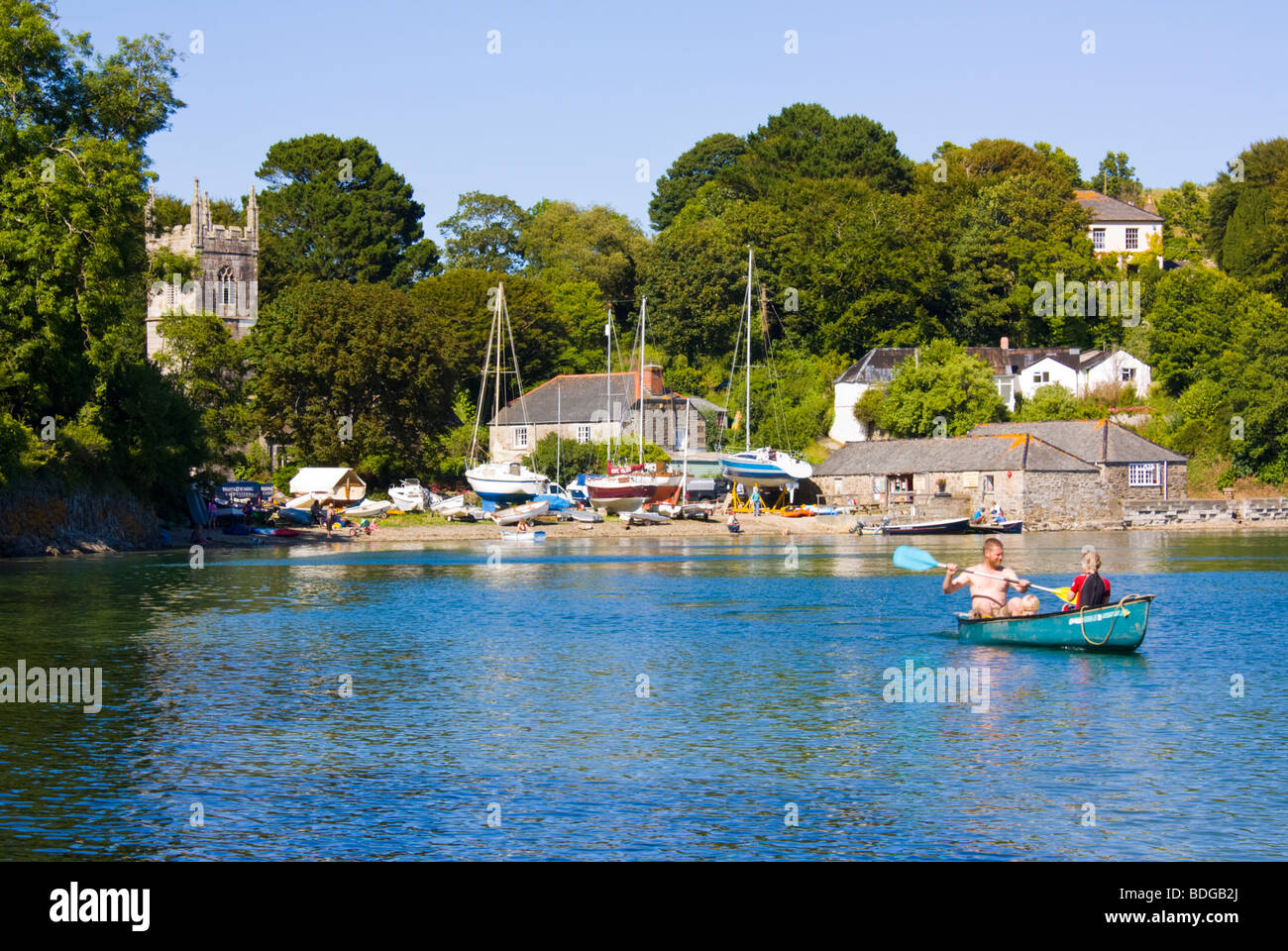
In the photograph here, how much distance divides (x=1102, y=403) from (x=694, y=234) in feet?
120

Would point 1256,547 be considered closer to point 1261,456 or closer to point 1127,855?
point 1261,456

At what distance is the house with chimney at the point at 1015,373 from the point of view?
104 metres

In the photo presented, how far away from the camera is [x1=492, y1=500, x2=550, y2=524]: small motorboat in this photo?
84.0m

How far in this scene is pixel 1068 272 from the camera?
109 m

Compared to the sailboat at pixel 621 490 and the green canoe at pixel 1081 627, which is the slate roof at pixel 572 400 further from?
the green canoe at pixel 1081 627

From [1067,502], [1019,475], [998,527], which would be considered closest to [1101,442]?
[1067,502]

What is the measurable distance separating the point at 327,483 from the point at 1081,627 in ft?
225

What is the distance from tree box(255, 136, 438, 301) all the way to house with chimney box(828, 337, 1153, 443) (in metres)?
47.6

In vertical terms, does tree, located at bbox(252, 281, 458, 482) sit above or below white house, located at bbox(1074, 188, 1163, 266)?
below

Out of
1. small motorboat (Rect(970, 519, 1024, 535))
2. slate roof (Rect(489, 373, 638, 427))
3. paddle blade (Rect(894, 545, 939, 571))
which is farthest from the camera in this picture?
slate roof (Rect(489, 373, 638, 427))

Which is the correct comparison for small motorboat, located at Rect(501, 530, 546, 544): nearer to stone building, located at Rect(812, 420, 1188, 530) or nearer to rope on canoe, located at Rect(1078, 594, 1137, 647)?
stone building, located at Rect(812, 420, 1188, 530)

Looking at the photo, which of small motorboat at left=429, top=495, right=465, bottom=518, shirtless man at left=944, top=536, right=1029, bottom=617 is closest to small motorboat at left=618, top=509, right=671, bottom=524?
small motorboat at left=429, top=495, right=465, bottom=518

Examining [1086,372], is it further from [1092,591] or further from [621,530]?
[1092,591]
